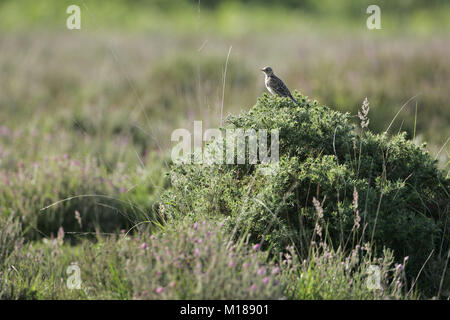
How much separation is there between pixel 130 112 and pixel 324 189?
7.03 meters

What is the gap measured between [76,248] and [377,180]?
3.00 meters

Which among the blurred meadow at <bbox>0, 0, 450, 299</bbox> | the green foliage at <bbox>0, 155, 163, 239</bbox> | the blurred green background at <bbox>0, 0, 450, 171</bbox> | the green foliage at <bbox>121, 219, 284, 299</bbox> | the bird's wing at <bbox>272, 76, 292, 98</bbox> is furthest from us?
the blurred green background at <bbox>0, 0, 450, 171</bbox>

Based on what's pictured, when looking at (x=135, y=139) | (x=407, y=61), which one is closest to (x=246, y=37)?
(x=407, y=61)

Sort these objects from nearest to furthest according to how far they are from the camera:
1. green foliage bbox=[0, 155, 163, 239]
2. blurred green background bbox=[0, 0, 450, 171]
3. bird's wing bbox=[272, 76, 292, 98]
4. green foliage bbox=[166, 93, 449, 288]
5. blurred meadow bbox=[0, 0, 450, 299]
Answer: green foliage bbox=[166, 93, 449, 288], blurred meadow bbox=[0, 0, 450, 299], bird's wing bbox=[272, 76, 292, 98], green foliage bbox=[0, 155, 163, 239], blurred green background bbox=[0, 0, 450, 171]

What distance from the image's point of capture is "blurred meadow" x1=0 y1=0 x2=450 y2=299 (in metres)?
3.90

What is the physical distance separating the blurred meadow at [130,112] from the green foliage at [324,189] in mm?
251

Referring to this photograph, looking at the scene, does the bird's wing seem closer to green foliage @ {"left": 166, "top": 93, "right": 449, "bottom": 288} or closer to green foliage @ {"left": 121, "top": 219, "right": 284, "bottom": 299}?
green foliage @ {"left": 166, "top": 93, "right": 449, "bottom": 288}

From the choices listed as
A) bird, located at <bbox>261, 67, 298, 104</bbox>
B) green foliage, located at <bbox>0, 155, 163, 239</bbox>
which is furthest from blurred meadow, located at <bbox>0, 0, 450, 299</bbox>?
bird, located at <bbox>261, 67, 298, 104</bbox>

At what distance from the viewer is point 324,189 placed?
3.79m

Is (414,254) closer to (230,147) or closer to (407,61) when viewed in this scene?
(230,147)

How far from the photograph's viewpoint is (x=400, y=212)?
3.66 m

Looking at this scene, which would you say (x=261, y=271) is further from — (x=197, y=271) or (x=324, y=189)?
(x=324, y=189)

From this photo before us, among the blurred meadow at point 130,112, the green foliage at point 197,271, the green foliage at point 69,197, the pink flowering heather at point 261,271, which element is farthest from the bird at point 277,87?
the pink flowering heather at point 261,271

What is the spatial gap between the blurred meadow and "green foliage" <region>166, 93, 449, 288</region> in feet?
0.82
